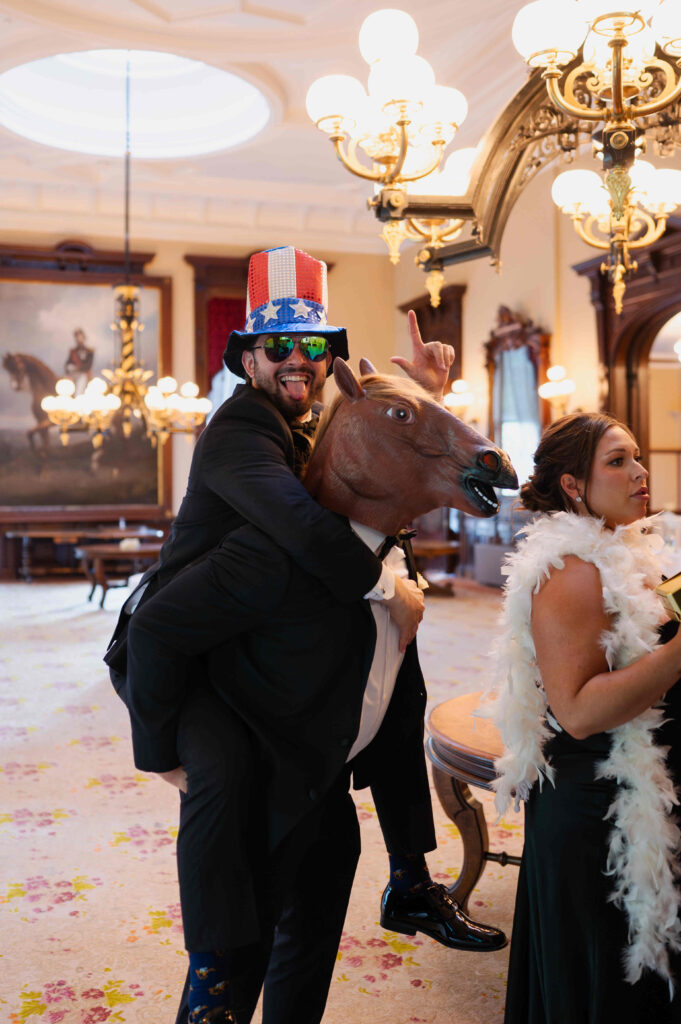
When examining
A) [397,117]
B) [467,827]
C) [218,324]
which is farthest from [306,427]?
[218,324]

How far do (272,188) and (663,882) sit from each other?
12.3 meters

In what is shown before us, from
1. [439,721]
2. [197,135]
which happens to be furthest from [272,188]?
[439,721]

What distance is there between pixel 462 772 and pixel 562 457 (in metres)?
1.08

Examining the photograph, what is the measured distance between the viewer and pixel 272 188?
12711 mm

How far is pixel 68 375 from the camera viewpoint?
44.2ft

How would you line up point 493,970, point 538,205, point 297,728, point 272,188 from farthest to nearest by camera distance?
point 272,188 → point 538,205 → point 493,970 → point 297,728

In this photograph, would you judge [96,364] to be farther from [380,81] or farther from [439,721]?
[439,721]

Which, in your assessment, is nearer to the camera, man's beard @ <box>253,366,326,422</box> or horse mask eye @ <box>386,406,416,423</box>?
horse mask eye @ <box>386,406,416,423</box>

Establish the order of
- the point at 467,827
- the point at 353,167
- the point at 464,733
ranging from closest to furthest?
the point at 464,733 < the point at 467,827 < the point at 353,167

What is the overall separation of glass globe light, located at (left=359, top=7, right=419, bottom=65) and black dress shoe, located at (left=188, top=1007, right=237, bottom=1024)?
4.18m

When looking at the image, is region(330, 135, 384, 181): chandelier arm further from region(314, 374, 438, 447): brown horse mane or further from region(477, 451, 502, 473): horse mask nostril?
region(477, 451, 502, 473): horse mask nostril

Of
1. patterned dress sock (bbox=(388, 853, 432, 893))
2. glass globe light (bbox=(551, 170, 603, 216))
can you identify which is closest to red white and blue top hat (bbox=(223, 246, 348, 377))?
patterned dress sock (bbox=(388, 853, 432, 893))

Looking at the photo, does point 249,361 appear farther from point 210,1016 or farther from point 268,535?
point 210,1016

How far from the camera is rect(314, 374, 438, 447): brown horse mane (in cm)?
142
